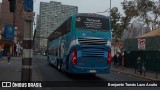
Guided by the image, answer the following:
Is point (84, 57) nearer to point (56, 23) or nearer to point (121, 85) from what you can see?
point (121, 85)

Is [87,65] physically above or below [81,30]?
below

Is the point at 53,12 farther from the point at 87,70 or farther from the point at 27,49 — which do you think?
the point at 27,49

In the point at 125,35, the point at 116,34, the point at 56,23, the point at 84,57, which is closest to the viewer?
the point at 84,57

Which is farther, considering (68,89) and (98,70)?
(98,70)

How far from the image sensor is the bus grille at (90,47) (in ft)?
72.5

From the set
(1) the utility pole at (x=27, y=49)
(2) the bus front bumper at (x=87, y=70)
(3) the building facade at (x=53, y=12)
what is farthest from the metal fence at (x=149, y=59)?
(1) the utility pole at (x=27, y=49)

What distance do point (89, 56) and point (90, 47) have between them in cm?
57

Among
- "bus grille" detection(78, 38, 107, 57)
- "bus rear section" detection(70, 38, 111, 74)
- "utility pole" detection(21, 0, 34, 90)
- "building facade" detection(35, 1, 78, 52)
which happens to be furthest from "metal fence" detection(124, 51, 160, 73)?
"utility pole" detection(21, 0, 34, 90)

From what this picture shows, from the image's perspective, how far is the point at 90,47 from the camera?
22.2m

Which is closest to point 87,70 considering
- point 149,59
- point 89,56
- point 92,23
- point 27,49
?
point 89,56

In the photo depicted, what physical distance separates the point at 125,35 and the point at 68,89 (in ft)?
166

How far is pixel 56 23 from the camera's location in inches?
2172

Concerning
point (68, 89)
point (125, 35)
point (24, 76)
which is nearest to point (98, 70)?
point (68, 89)

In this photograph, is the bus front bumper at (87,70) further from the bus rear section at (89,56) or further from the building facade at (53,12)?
the building facade at (53,12)
